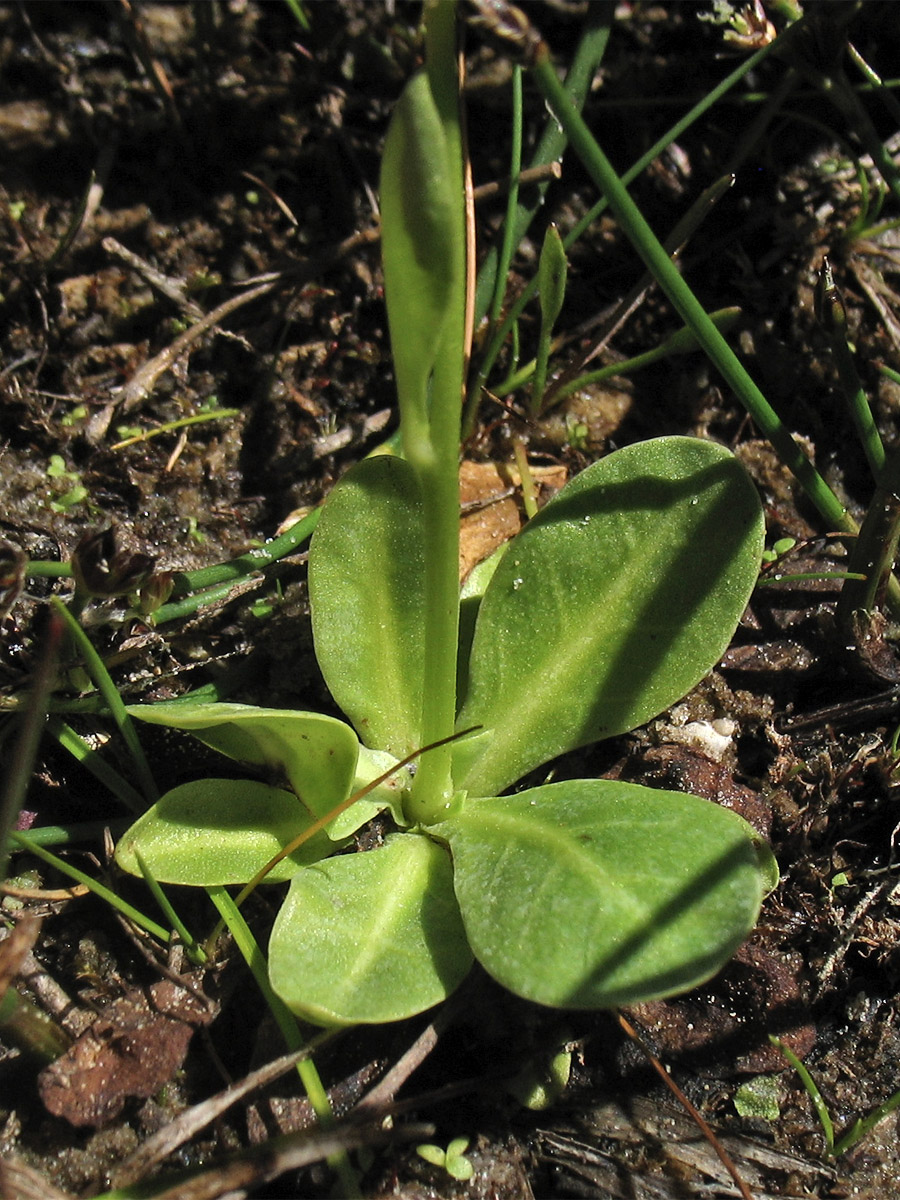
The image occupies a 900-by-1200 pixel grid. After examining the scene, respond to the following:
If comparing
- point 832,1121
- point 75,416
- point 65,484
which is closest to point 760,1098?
point 832,1121

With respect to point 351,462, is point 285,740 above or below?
below

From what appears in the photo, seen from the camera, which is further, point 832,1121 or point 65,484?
point 65,484

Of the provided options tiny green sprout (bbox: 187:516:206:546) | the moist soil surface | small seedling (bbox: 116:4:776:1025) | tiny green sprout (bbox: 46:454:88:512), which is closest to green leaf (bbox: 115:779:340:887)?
small seedling (bbox: 116:4:776:1025)

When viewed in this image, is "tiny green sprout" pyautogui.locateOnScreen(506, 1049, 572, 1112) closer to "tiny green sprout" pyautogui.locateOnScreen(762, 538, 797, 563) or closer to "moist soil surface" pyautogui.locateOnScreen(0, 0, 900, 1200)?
"moist soil surface" pyautogui.locateOnScreen(0, 0, 900, 1200)

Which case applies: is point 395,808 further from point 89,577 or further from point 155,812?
point 89,577

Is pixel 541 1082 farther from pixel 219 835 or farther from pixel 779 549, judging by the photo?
pixel 779 549

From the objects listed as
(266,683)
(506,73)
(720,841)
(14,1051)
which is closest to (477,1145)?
(720,841)

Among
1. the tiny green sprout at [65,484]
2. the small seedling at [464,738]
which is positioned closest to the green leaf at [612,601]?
the small seedling at [464,738]
